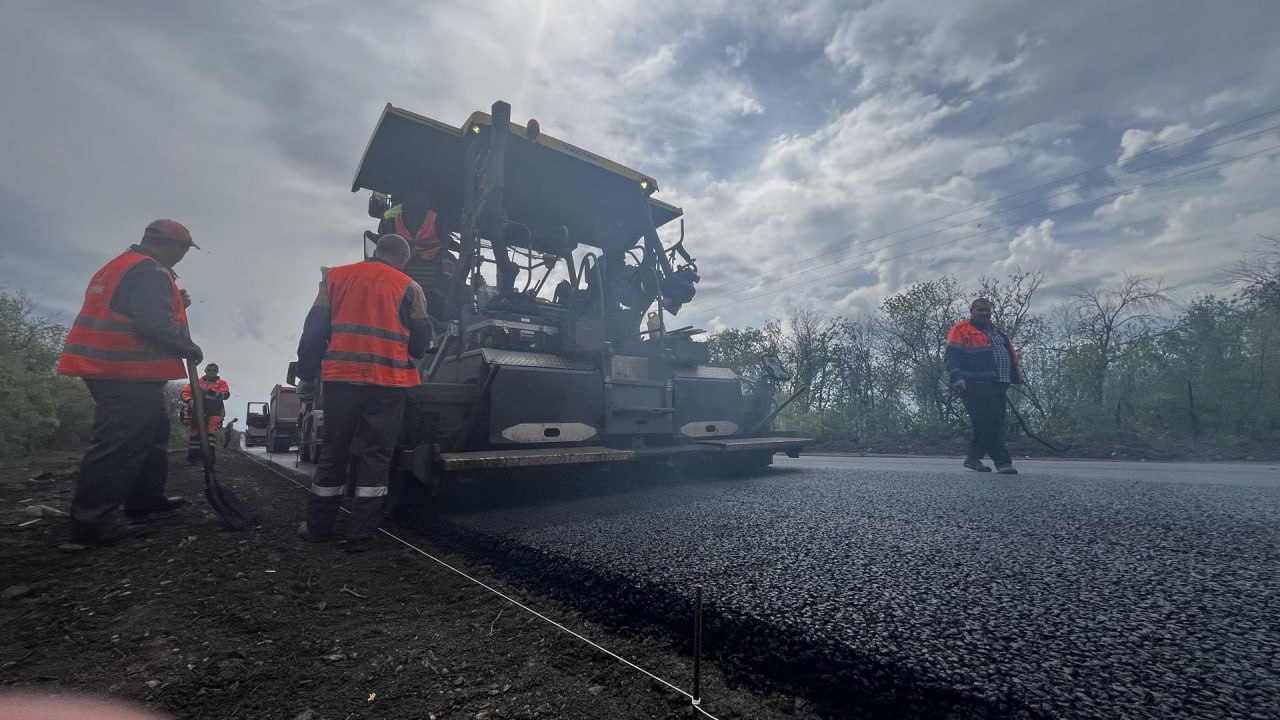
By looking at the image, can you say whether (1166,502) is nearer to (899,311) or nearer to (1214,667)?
(1214,667)

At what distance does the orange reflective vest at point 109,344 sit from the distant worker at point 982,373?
6129 mm

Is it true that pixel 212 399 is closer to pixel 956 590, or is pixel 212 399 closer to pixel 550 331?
Answer: pixel 550 331

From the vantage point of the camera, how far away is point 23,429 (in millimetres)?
8148

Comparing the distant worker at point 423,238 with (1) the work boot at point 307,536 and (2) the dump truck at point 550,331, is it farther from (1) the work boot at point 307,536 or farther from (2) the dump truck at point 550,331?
(1) the work boot at point 307,536

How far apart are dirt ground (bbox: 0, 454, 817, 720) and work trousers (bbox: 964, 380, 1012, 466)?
480cm

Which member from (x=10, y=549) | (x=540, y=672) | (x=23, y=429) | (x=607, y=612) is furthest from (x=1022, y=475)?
(x=23, y=429)

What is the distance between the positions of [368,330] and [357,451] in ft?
2.25

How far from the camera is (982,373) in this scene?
504cm

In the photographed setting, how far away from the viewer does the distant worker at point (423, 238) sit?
15.2ft

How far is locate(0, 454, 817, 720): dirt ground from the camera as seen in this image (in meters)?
1.20

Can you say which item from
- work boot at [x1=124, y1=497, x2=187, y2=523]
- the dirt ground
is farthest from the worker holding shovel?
work boot at [x1=124, y1=497, x2=187, y2=523]

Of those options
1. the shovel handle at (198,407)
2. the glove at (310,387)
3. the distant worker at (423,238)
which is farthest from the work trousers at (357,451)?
the distant worker at (423,238)

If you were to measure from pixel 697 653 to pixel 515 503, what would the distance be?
2.44 m

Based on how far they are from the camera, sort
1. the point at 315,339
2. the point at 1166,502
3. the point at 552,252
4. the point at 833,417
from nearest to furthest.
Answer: the point at 1166,502
the point at 315,339
the point at 552,252
the point at 833,417
